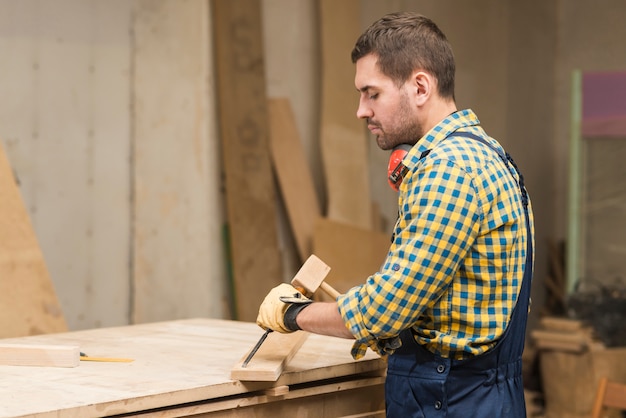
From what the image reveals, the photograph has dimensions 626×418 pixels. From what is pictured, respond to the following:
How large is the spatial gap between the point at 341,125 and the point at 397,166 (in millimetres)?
4083

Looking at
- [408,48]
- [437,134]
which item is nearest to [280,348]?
[437,134]

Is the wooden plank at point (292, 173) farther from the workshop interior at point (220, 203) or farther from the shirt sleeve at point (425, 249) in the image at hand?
the shirt sleeve at point (425, 249)

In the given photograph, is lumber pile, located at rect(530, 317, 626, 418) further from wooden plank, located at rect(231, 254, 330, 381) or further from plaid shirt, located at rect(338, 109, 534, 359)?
plaid shirt, located at rect(338, 109, 534, 359)

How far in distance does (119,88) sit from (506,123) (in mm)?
3955

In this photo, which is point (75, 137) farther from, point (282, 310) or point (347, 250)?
point (282, 310)

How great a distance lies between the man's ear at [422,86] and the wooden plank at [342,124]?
392 centimetres

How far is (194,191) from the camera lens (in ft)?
17.7

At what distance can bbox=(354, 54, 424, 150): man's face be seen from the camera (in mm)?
2396

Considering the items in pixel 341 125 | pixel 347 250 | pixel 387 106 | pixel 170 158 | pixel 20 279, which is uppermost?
pixel 341 125

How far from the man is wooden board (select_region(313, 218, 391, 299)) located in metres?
3.59

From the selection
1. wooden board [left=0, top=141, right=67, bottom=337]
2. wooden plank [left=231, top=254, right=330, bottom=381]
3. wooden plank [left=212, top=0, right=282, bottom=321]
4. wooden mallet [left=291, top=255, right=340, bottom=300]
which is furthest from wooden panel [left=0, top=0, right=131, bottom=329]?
wooden mallet [left=291, top=255, right=340, bottom=300]

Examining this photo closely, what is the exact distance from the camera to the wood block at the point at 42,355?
2.59 meters

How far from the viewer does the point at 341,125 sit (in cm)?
643

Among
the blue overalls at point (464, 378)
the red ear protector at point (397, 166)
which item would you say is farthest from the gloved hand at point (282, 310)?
the red ear protector at point (397, 166)
